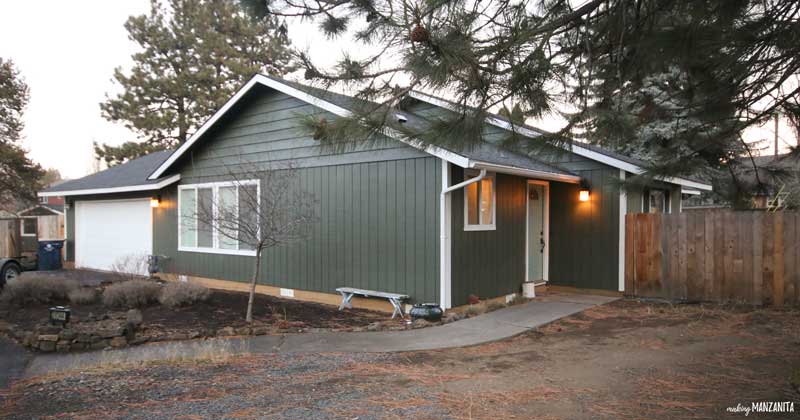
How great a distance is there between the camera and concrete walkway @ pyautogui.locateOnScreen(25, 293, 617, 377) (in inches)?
216

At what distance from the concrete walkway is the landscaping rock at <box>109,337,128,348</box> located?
7.1 inches

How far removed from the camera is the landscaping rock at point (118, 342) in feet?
19.9

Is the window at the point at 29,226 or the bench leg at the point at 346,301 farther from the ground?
the window at the point at 29,226

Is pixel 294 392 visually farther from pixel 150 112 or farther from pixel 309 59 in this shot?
pixel 150 112

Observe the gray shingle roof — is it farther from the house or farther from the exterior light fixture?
the exterior light fixture

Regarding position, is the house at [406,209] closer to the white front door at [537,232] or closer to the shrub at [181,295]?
the white front door at [537,232]

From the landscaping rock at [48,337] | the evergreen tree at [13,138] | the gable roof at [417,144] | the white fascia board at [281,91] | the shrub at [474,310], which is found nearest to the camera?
the gable roof at [417,144]

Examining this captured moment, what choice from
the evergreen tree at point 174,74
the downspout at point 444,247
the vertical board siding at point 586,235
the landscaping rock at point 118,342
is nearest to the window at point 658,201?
the vertical board siding at point 586,235

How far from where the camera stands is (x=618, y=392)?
436 centimetres

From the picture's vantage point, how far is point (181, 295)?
8547 mm

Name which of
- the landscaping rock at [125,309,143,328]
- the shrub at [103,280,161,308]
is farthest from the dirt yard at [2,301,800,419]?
the shrub at [103,280,161,308]

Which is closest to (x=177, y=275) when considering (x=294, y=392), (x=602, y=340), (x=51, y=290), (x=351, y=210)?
(x=51, y=290)

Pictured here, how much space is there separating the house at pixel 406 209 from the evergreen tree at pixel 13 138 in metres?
9.33

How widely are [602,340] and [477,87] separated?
13.4 feet
